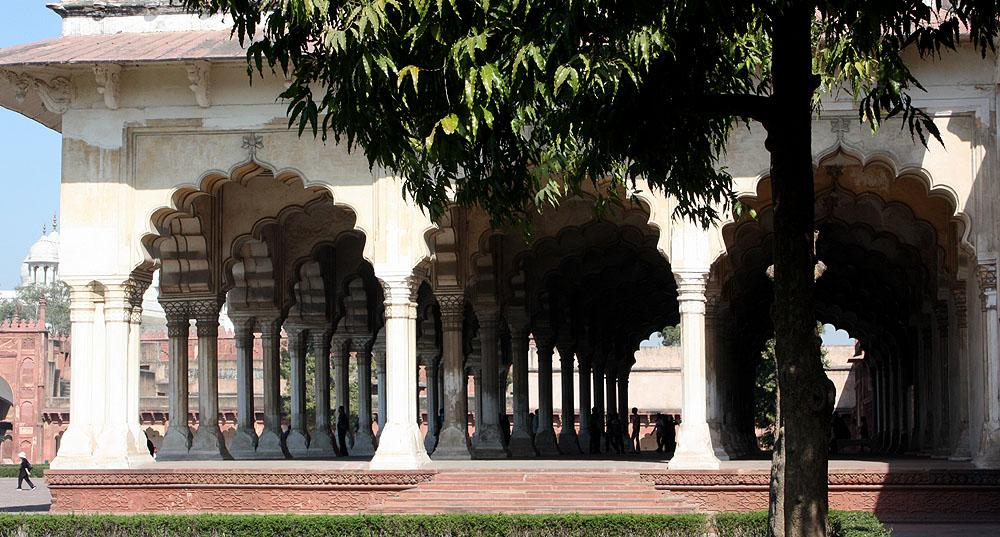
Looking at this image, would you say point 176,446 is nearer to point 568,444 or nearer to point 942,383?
point 568,444

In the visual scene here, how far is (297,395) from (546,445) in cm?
460

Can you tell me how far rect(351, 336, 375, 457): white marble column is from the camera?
2605 cm

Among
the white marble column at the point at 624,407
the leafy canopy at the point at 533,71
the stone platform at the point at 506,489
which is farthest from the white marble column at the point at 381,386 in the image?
the leafy canopy at the point at 533,71

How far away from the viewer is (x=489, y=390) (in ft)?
73.8

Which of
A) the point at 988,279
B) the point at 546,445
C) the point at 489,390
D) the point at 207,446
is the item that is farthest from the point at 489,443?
the point at 988,279

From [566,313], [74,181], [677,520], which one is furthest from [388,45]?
[566,313]

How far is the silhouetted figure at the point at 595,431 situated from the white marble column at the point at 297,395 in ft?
22.6

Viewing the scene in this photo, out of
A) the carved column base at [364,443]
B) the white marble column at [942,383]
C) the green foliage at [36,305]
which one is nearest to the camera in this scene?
the white marble column at [942,383]

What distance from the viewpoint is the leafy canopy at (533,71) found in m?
7.63

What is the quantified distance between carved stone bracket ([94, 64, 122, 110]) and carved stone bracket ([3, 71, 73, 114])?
0.39 m

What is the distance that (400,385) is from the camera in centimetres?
1709

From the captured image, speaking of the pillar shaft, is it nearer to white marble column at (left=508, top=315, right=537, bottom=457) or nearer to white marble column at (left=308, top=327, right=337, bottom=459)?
white marble column at (left=508, top=315, right=537, bottom=457)

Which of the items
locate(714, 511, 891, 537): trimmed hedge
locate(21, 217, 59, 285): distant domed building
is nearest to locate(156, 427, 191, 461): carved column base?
locate(714, 511, 891, 537): trimmed hedge

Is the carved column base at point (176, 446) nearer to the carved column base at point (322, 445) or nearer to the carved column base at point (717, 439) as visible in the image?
the carved column base at point (322, 445)
